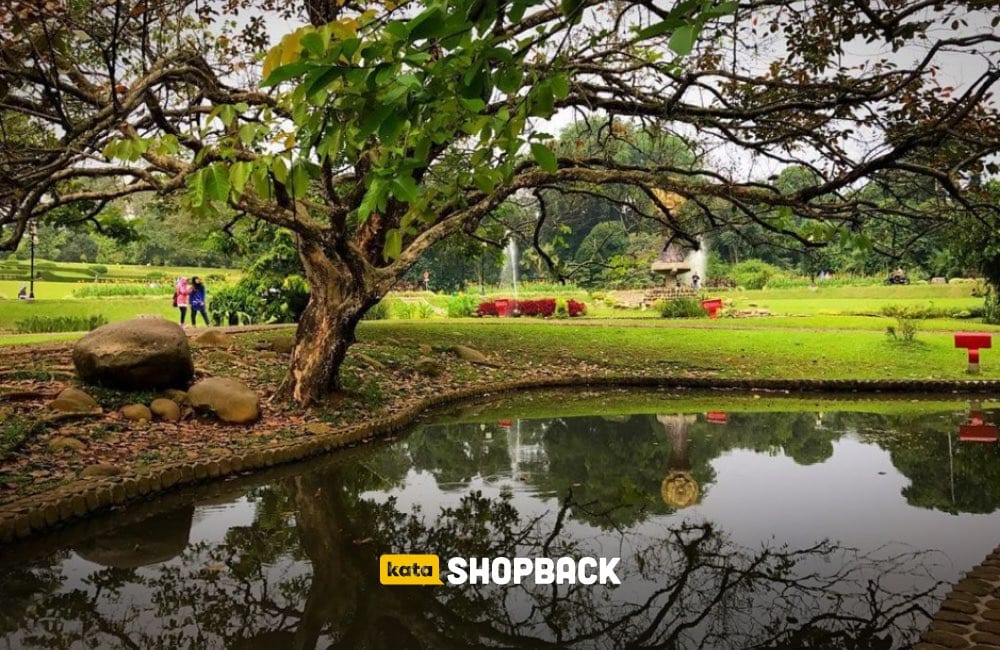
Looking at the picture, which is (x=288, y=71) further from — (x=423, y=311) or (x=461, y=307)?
(x=461, y=307)

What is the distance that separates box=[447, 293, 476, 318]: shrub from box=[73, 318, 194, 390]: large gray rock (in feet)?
52.9

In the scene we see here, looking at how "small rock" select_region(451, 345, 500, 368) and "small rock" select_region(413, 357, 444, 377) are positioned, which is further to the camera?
"small rock" select_region(451, 345, 500, 368)

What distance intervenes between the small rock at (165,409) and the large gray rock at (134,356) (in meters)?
0.47

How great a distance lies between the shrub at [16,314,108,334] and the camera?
17.5m

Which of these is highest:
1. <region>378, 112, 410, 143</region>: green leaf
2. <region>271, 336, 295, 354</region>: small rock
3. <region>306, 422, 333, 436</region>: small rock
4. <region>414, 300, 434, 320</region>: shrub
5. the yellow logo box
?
<region>378, 112, 410, 143</region>: green leaf

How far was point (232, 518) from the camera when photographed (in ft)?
18.1

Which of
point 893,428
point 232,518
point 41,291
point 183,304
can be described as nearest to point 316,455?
point 232,518

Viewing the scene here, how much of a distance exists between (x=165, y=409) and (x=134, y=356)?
2.79ft

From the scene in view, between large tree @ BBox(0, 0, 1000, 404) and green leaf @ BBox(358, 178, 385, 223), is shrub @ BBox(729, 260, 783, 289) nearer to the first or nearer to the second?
large tree @ BBox(0, 0, 1000, 404)

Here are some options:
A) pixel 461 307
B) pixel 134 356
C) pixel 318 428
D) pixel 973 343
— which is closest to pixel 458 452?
pixel 318 428

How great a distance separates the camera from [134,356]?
835cm

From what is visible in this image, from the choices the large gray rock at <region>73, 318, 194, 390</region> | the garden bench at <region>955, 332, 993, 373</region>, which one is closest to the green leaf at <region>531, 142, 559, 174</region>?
the large gray rock at <region>73, 318, 194, 390</region>

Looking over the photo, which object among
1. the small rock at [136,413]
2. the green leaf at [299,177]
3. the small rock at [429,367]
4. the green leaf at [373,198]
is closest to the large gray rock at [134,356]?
the small rock at [136,413]

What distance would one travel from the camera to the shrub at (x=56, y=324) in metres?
17.5
